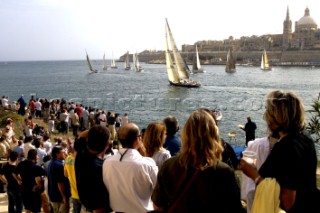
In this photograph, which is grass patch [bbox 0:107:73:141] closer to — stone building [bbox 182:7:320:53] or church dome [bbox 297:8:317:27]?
stone building [bbox 182:7:320:53]

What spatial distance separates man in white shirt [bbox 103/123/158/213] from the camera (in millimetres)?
3051

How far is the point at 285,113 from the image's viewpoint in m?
2.28

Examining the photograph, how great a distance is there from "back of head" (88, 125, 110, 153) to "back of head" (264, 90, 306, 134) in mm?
1453

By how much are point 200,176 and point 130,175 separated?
1018mm

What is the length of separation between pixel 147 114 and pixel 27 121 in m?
14.3

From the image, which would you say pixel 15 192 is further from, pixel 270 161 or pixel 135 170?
pixel 270 161

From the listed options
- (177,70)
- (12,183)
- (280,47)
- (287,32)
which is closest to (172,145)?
(12,183)

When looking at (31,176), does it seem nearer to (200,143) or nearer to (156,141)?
(156,141)

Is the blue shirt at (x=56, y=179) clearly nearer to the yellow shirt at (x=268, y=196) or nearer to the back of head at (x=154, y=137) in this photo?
the back of head at (x=154, y=137)

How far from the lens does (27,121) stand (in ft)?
40.3

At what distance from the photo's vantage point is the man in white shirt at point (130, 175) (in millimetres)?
3051

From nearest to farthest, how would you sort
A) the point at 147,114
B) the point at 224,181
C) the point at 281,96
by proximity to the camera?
the point at 224,181, the point at 281,96, the point at 147,114

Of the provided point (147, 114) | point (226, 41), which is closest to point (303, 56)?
point (226, 41)

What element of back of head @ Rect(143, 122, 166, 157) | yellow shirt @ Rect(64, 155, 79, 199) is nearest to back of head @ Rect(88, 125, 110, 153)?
back of head @ Rect(143, 122, 166, 157)
